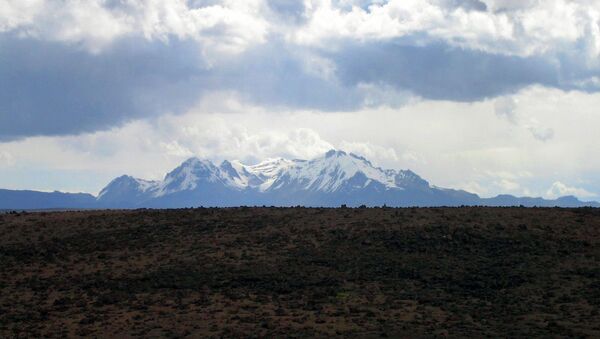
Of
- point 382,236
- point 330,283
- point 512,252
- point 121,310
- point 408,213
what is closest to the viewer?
point 121,310

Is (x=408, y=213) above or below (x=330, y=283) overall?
above

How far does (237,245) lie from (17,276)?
61.6ft

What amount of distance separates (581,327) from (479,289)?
35.5ft

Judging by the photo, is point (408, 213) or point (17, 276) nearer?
point (17, 276)

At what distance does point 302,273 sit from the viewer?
6456cm

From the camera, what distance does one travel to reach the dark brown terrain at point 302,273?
53.8m

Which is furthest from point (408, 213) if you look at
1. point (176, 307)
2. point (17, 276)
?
point (17, 276)

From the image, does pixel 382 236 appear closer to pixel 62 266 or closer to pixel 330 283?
pixel 330 283

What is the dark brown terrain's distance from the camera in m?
53.8

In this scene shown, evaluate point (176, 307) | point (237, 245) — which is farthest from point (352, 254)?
point (176, 307)

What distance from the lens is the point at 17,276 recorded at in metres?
66.1

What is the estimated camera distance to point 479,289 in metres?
60.6

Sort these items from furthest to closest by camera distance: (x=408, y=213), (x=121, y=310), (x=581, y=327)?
(x=408, y=213) → (x=121, y=310) → (x=581, y=327)

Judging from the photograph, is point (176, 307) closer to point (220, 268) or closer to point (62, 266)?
point (220, 268)
